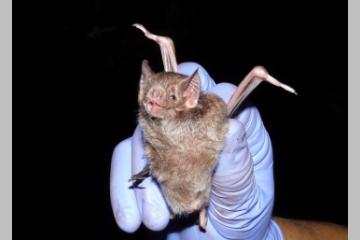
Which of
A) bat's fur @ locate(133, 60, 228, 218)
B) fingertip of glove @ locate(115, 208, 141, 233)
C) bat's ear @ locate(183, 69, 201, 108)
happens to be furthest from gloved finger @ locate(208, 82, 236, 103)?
fingertip of glove @ locate(115, 208, 141, 233)

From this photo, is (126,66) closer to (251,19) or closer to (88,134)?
(88,134)

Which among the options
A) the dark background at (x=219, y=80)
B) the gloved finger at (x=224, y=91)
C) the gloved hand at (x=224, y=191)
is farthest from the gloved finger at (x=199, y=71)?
the dark background at (x=219, y=80)

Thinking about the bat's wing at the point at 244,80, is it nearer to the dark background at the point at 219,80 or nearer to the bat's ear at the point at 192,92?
the bat's ear at the point at 192,92

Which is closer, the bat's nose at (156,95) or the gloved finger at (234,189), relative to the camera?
the bat's nose at (156,95)

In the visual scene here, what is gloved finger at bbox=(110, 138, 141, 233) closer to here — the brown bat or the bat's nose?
the brown bat

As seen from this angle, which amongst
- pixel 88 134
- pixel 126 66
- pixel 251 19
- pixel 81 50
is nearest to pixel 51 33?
pixel 81 50

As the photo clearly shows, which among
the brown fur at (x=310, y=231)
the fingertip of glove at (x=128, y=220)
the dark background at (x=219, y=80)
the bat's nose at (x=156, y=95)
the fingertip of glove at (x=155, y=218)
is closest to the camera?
the bat's nose at (x=156, y=95)
